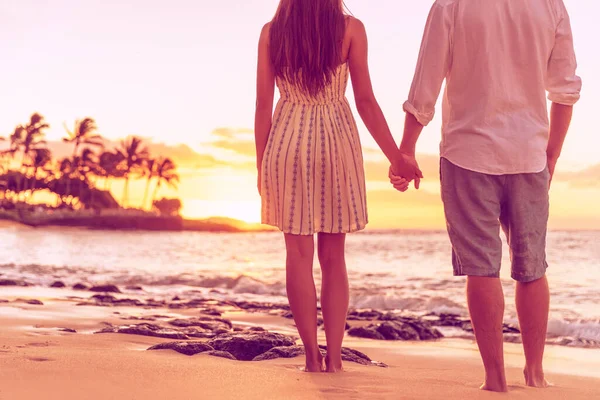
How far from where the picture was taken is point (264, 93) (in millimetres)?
3771

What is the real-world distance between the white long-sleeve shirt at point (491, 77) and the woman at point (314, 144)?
46 centimetres

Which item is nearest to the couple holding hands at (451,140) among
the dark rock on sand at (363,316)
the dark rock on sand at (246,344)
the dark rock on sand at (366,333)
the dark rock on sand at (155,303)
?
the dark rock on sand at (246,344)

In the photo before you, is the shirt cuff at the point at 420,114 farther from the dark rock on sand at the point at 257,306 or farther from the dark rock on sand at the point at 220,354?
the dark rock on sand at the point at 257,306

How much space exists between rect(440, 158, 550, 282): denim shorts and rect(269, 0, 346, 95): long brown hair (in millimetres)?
770

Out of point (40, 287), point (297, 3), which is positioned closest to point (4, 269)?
point (40, 287)

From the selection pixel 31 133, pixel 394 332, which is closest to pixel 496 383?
pixel 394 332

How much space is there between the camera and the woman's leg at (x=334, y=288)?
12.2 feet

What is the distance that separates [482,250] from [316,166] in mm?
908

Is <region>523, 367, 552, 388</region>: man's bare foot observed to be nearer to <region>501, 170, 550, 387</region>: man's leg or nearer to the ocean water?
<region>501, 170, 550, 387</region>: man's leg

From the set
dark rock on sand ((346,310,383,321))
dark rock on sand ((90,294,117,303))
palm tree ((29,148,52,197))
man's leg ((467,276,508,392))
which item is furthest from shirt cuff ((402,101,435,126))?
palm tree ((29,148,52,197))

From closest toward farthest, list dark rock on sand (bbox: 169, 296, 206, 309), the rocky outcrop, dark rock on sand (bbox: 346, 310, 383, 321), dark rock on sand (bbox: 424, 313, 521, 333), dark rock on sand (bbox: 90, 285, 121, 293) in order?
dark rock on sand (bbox: 424, 313, 521, 333) < dark rock on sand (bbox: 346, 310, 383, 321) < dark rock on sand (bbox: 169, 296, 206, 309) < dark rock on sand (bbox: 90, 285, 121, 293) < the rocky outcrop

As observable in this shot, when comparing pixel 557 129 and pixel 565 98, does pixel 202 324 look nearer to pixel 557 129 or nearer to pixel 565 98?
pixel 557 129

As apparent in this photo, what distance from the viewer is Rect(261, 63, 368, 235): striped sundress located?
145 inches

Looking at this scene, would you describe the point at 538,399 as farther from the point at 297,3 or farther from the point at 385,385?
the point at 297,3
